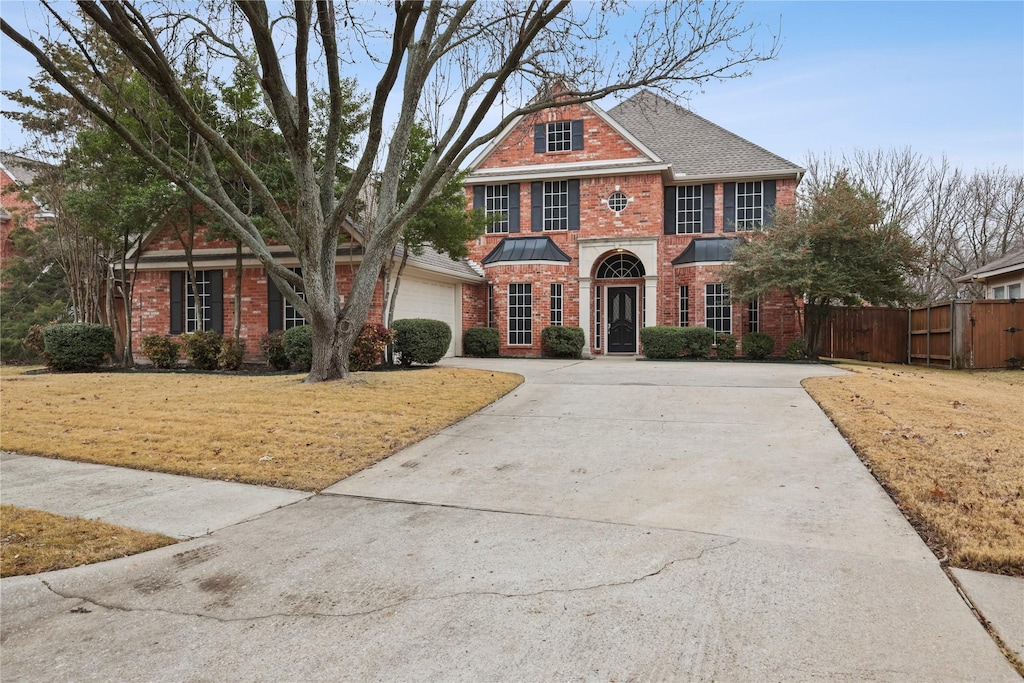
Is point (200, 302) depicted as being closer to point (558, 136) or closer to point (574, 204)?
point (574, 204)

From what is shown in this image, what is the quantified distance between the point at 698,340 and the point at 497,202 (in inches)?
340

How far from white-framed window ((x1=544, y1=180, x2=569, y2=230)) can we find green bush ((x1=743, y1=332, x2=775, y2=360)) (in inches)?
282

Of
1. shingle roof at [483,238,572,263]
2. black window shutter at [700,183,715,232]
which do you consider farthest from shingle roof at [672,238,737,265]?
shingle roof at [483,238,572,263]

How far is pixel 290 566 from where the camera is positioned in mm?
3598

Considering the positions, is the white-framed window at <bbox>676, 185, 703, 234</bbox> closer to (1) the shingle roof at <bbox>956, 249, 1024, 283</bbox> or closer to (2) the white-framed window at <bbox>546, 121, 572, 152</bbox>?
(2) the white-framed window at <bbox>546, 121, 572, 152</bbox>

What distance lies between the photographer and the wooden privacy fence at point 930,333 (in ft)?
49.4

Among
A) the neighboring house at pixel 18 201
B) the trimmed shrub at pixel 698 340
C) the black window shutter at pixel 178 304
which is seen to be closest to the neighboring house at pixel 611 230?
the trimmed shrub at pixel 698 340

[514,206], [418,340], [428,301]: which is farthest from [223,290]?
[514,206]

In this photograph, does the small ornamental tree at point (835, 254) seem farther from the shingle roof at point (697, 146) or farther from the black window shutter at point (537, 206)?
the black window shutter at point (537, 206)

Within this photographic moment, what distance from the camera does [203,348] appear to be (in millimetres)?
15125

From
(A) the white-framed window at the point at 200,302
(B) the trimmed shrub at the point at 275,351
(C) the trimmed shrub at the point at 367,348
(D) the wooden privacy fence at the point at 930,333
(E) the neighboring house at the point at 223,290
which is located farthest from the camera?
(A) the white-framed window at the point at 200,302

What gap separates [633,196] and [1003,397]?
12462 millimetres

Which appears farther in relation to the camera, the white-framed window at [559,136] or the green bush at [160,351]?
the white-framed window at [559,136]

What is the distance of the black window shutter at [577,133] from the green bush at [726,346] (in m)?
8.04
